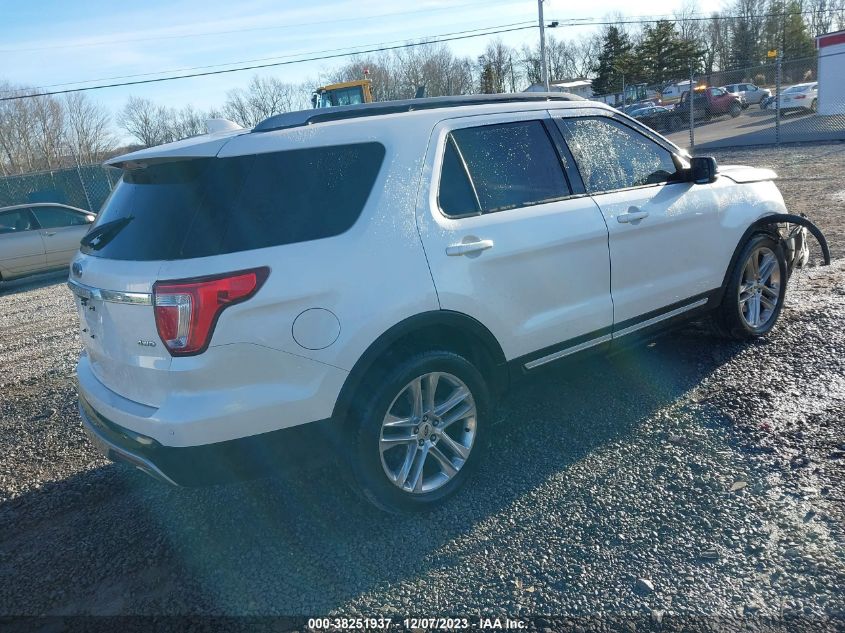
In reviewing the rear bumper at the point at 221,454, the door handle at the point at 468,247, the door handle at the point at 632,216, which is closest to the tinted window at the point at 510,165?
the door handle at the point at 468,247

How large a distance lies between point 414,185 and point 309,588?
1.90 metres

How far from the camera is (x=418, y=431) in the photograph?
3344mm

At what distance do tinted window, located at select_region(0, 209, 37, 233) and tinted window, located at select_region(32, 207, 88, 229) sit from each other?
16 cm

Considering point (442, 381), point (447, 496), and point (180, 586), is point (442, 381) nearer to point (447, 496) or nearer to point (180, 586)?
point (447, 496)

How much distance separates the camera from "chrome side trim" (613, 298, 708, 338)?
4.21 m

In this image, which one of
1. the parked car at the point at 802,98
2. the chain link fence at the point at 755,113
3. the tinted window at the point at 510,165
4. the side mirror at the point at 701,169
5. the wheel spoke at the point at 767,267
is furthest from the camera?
the parked car at the point at 802,98

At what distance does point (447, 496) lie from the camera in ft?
11.3

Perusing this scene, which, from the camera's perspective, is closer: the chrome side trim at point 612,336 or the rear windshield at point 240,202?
the rear windshield at point 240,202

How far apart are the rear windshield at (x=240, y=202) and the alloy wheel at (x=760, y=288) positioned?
3.21 metres

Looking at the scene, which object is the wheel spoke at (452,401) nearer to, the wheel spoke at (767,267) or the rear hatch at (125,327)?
the rear hatch at (125,327)

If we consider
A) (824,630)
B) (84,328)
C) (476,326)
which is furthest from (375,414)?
(824,630)

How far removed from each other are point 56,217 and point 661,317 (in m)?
12.1

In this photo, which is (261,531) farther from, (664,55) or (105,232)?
(664,55)

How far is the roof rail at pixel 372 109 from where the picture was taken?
10.9ft
